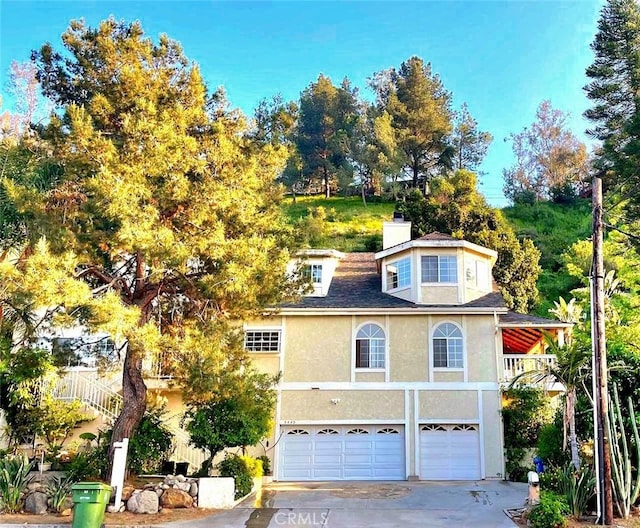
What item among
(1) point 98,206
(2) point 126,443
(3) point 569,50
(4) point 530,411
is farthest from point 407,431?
(3) point 569,50

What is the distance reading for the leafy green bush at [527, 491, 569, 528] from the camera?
10.9 metres

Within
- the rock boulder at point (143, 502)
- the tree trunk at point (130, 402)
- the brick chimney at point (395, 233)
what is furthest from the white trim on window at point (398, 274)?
the rock boulder at point (143, 502)

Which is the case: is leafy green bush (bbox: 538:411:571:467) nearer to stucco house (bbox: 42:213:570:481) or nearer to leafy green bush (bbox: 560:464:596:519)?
leafy green bush (bbox: 560:464:596:519)

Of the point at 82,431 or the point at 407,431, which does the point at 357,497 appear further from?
the point at 82,431

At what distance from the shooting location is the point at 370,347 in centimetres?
2006

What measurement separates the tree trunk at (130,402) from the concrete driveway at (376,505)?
121 inches

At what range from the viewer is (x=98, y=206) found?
1294 centimetres

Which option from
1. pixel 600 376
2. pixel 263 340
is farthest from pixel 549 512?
pixel 263 340

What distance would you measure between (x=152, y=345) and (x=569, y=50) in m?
17.0

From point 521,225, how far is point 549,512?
41.0 metres

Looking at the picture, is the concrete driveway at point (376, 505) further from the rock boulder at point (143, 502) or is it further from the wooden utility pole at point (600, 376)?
the wooden utility pole at point (600, 376)

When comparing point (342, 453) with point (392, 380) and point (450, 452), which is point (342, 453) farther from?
point (450, 452)

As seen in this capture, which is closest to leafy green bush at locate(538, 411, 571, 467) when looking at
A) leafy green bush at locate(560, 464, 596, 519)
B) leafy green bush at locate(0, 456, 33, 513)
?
leafy green bush at locate(560, 464, 596, 519)

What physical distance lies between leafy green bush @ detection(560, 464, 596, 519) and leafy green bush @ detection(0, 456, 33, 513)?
12223mm
